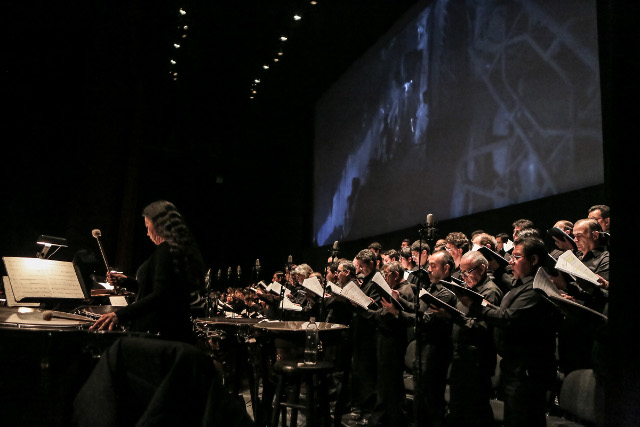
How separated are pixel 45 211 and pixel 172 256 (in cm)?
639

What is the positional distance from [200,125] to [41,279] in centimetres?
1235

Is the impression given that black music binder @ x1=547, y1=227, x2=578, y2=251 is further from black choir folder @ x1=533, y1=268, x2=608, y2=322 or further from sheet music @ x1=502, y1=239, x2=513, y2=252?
black choir folder @ x1=533, y1=268, x2=608, y2=322

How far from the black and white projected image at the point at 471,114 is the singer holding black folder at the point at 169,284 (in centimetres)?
416

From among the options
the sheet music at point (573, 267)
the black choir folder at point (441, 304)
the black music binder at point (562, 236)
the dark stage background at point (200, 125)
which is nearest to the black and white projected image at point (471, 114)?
the dark stage background at point (200, 125)

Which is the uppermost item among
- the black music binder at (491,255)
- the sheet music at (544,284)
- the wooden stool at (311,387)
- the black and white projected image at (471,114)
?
the black and white projected image at (471,114)

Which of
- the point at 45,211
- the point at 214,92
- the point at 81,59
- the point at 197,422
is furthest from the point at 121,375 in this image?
the point at 214,92

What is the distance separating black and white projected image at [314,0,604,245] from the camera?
5.62 m

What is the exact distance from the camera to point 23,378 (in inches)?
88.2

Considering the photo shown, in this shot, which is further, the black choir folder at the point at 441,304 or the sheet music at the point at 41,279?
the black choir folder at the point at 441,304

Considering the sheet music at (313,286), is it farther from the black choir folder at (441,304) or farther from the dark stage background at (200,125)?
the dark stage background at (200,125)

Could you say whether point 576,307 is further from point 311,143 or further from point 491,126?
point 311,143

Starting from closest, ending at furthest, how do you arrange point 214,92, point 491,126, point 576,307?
point 576,307 → point 491,126 → point 214,92

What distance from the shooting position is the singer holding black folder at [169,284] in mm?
2932

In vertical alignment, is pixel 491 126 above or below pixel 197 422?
above
